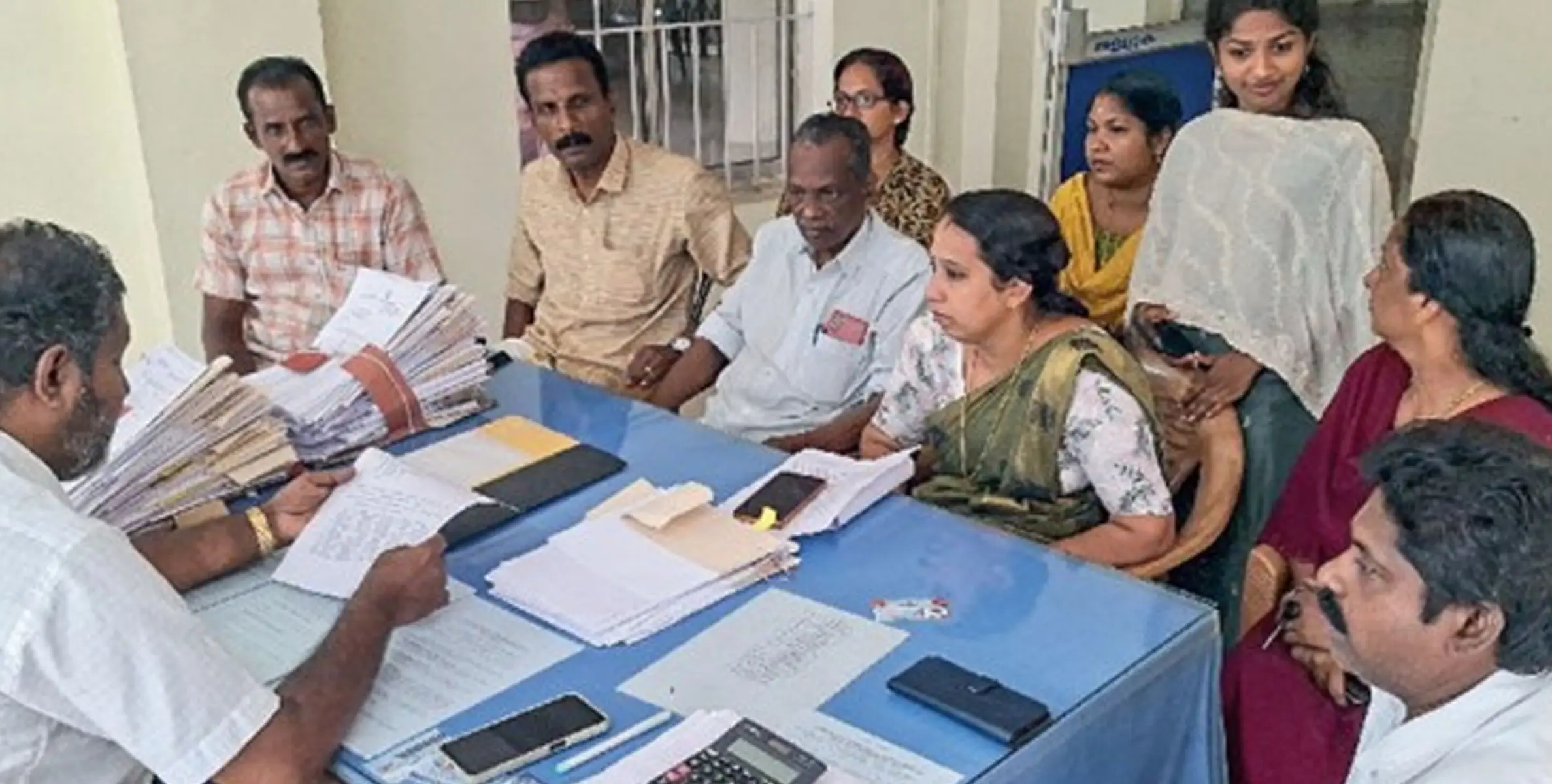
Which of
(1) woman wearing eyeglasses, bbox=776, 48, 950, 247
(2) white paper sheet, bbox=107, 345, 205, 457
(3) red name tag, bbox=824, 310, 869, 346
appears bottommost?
(3) red name tag, bbox=824, 310, 869, 346

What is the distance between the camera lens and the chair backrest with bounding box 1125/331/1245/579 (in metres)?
2.14

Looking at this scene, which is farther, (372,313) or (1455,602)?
(372,313)

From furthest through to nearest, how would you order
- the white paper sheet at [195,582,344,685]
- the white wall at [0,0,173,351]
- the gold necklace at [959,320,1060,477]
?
the white wall at [0,0,173,351] < the gold necklace at [959,320,1060,477] < the white paper sheet at [195,582,344,685]

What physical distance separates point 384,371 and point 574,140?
3.25ft

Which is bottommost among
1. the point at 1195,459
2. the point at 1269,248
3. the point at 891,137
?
the point at 1195,459

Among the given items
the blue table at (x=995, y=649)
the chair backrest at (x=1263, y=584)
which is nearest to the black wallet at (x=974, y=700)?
the blue table at (x=995, y=649)

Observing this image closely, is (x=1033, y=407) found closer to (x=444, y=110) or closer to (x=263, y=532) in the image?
(x=263, y=532)

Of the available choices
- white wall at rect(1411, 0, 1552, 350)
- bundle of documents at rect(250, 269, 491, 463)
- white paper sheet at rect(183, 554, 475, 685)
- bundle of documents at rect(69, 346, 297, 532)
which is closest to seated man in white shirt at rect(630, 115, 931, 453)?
bundle of documents at rect(250, 269, 491, 463)

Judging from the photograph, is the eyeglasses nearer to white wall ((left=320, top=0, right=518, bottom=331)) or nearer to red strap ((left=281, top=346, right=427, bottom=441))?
white wall ((left=320, top=0, right=518, bottom=331))

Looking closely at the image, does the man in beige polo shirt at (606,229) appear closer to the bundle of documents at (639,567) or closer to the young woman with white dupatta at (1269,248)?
the young woman with white dupatta at (1269,248)

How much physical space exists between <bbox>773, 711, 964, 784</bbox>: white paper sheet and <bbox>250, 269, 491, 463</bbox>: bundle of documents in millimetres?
1030

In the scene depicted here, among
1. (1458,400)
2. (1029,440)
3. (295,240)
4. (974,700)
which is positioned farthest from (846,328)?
(974,700)

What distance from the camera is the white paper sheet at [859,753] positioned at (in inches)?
50.5

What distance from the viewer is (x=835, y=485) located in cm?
185
